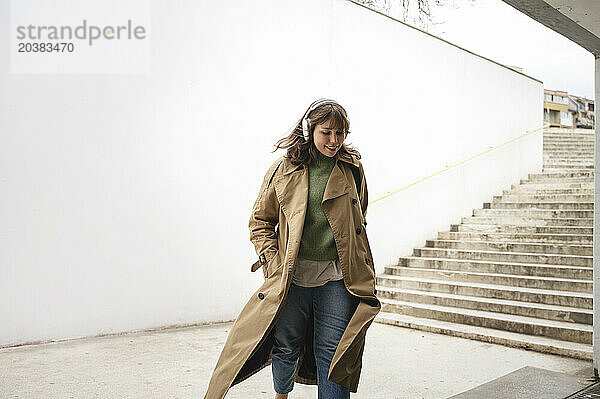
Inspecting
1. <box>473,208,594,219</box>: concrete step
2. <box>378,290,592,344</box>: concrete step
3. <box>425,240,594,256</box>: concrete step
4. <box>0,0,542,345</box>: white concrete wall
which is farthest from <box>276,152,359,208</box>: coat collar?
<box>473,208,594,219</box>: concrete step

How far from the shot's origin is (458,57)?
9336 mm

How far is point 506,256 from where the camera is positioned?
289 inches

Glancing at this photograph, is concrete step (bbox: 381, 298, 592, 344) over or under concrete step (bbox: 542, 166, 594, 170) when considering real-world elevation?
under

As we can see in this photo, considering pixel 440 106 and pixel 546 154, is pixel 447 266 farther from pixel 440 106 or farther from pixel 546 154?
pixel 546 154

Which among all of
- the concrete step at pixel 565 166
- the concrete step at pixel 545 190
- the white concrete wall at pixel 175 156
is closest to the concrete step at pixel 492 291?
the white concrete wall at pixel 175 156

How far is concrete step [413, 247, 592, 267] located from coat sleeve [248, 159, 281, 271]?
497cm

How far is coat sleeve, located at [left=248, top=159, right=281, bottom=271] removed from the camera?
2789mm

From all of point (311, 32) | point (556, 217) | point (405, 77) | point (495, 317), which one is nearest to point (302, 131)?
point (495, 317)

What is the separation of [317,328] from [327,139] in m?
0.82

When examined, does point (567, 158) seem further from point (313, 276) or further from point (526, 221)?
point (313, 276)

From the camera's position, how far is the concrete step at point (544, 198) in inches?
342

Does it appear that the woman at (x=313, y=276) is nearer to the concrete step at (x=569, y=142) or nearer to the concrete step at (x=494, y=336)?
the concrete step at (x=494, y=336)

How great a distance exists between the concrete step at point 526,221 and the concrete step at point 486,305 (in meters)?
2.22

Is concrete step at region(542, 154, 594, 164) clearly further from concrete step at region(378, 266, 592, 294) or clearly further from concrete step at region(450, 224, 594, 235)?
concrete step at region(378, 266, 592, 294)
